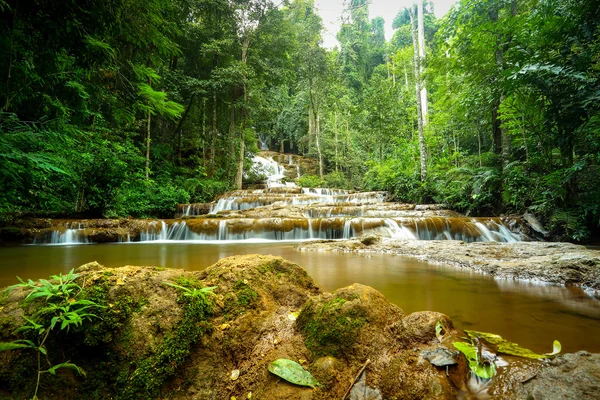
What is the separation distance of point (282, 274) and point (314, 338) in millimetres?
574

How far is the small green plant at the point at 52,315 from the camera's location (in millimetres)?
964

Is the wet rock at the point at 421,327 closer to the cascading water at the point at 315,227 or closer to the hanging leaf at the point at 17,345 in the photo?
the hanging leaf at the point at 17,345

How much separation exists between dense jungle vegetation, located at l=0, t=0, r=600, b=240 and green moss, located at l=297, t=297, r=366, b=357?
3.71 meters

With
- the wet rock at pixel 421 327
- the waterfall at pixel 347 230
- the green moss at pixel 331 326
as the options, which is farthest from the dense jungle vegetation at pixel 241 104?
the waterfall at pixel 347 230

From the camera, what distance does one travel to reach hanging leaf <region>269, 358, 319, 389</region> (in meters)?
1.03

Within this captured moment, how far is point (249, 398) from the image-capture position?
1027 mm

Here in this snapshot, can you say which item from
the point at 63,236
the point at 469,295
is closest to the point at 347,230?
the point at 469,295

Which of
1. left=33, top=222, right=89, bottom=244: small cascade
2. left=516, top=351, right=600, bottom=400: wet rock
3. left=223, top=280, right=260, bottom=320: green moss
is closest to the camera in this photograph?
left=516, top=351, right=600, bottom=400: wet rock

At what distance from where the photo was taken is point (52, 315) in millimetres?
1044

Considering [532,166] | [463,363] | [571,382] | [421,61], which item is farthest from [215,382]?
[421,61]

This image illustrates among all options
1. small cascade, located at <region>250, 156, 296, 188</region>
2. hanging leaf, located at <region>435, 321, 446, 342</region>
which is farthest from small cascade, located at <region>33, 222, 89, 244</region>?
small cascade, located at <region>250, 156, 296, 188</region>

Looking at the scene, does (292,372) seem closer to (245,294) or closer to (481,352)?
(245,294)

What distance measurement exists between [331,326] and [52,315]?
1.16 m

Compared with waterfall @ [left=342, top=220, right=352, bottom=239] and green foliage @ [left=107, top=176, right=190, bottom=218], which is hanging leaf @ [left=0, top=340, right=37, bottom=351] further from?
green foliage @ [left=107, top=176, right=190, bottom=218]
